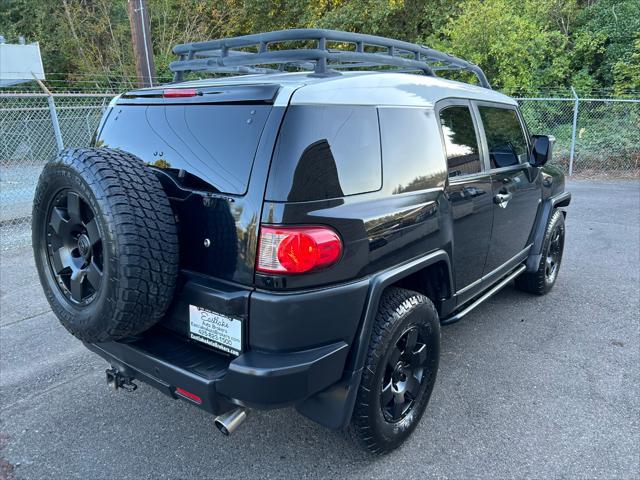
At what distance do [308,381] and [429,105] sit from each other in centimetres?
174

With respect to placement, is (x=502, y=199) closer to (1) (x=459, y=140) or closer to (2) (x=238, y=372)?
(1) (x=459, y=140)

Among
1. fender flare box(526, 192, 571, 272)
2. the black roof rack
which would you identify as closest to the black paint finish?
the black roof rack

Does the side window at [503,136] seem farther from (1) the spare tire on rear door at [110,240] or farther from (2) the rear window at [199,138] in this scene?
(1) the spare tire on rear door at [110,240]

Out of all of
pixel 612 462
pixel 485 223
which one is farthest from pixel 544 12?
pixel 612 462

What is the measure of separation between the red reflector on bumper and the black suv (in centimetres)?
2

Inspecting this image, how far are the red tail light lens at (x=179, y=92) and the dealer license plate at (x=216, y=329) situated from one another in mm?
1058

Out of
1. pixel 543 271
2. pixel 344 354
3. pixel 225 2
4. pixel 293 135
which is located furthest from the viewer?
pixel 225 2

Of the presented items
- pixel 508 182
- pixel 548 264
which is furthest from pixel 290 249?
pixel 548 264

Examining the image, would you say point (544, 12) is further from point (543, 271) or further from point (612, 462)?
point (612, 462)

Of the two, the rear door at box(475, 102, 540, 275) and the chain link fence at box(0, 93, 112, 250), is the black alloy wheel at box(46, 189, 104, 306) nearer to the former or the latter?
the rear door at box(475, 102, 540, 275)

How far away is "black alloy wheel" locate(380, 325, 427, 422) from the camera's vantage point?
2.63 m

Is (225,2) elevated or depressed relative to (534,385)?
elevated

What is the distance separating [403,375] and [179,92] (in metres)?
1.92

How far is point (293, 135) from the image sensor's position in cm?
212
